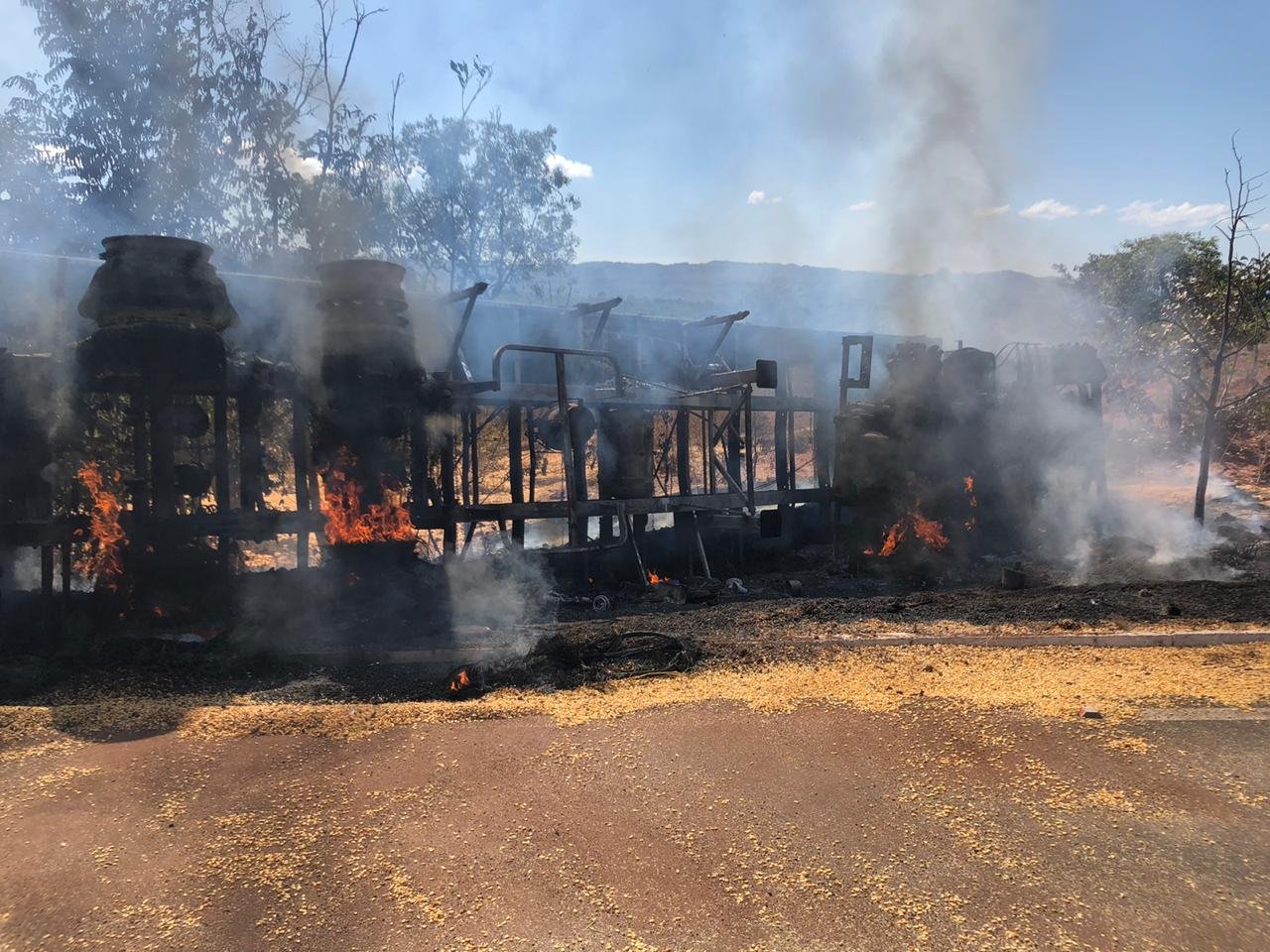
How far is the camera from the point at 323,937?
9.59 ft

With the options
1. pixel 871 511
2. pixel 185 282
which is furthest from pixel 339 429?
pixel 871 511

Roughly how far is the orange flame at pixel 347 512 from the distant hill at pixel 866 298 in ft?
50.8

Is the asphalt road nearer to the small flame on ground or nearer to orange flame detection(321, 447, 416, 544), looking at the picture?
orange flame detection(321, 447, 416, 544)

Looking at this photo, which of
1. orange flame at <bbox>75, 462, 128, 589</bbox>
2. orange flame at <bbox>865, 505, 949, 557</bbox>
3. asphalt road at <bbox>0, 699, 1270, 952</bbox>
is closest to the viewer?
asphalt road at <bbox>0, 699, 1270, 952</bbox>

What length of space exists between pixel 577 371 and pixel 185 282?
5.44 metres

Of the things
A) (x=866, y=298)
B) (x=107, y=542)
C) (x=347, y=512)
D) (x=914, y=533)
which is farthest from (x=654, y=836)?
(x=866, y=298)

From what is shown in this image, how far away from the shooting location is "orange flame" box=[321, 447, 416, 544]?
8070 mm

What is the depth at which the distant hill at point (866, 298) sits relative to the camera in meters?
21.4

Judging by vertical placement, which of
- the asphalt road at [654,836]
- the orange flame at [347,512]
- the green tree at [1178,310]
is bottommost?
the asphalt road at [654,836]

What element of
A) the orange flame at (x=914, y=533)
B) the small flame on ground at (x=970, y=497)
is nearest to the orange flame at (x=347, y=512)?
the orange flame at (x=914, y=533)

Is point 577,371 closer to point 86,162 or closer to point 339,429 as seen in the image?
Answer: point 339,429

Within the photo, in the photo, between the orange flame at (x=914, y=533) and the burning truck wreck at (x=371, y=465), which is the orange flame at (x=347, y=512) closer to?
the burning truck wreck at (x=371, y=465)

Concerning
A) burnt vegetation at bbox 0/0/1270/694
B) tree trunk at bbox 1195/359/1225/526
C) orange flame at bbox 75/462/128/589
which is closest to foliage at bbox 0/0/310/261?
burnt vegetation at bbox 0/0/1270/694

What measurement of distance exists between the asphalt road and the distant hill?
704 inches
